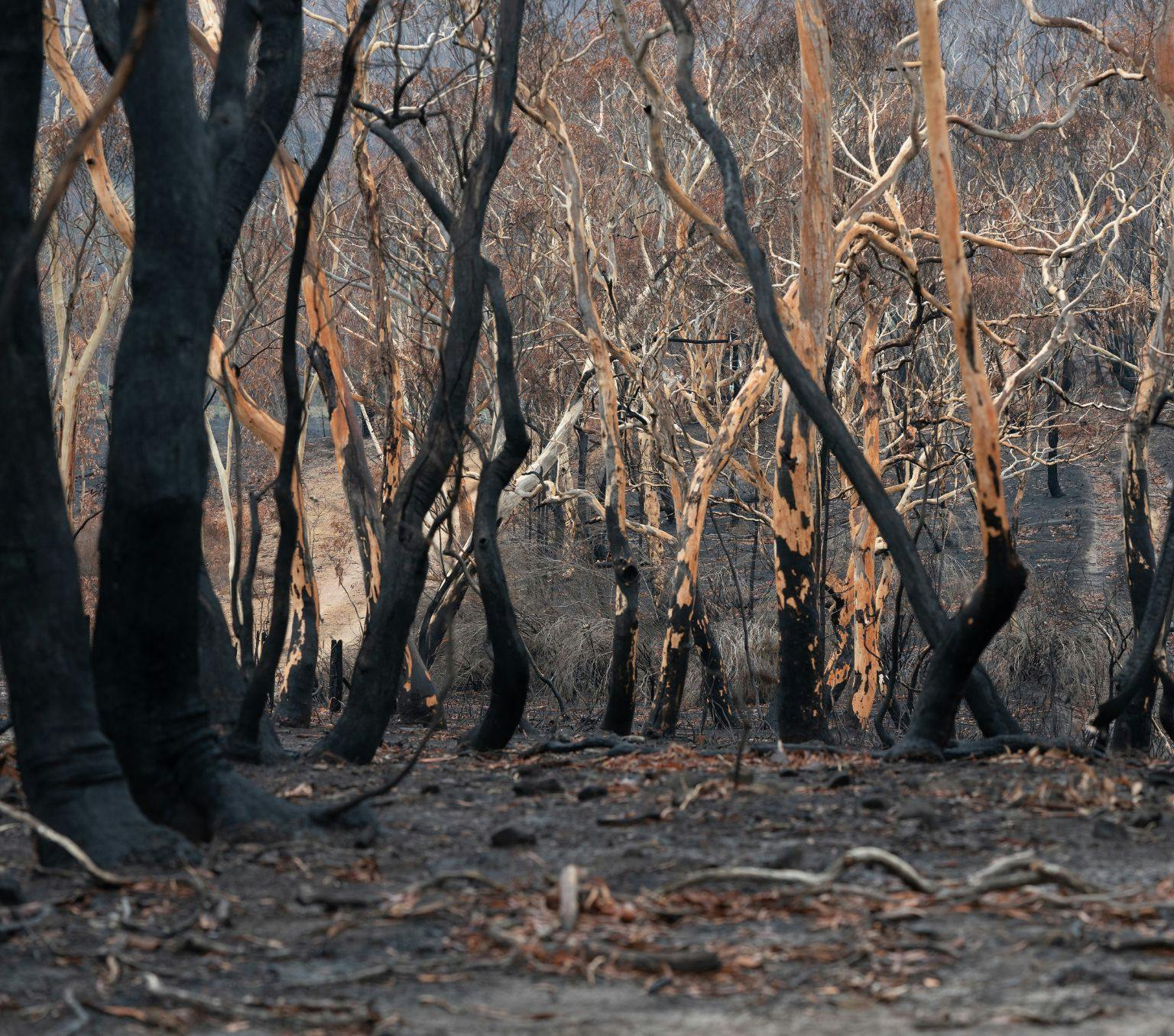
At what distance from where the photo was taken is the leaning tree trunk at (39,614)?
3.39 metres

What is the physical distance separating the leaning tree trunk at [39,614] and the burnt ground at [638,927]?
8.2 inches

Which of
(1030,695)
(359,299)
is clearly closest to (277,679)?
(1030,695)

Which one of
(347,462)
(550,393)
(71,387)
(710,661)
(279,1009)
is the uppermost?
A: (550,393)

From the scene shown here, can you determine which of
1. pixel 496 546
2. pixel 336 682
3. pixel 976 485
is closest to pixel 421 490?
pixel 496 546

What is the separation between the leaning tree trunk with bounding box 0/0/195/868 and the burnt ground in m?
0.21

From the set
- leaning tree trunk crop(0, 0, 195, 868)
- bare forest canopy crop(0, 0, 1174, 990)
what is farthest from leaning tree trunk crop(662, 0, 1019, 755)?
leaning tree trunk crop(0, 0, 195, 868)

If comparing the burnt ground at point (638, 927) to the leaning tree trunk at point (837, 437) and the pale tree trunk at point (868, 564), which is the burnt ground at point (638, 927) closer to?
the leaning tree trunk at point (837, 437)

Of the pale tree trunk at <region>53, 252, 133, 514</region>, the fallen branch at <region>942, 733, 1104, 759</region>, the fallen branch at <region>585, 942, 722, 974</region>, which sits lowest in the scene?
the fallen branch at <region>585, 942, 722, 974</region>

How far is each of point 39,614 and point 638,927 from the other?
1.75 meters

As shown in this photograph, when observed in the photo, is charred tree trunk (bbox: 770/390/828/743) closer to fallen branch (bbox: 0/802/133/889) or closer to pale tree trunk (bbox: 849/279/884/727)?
fallen branch (bbox: 0/802/133/889)

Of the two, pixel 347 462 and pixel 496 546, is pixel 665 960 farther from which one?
pixel 347 462

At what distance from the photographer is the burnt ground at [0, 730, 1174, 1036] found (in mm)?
2445

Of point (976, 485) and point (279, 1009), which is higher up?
point (976, 485)

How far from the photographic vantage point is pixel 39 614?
11.3 ft
